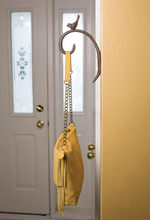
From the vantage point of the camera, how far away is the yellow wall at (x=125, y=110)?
59 cm

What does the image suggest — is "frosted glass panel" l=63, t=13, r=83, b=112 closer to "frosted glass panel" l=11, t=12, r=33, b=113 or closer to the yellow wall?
"frosted glass panel" l=11, t=12, r=33, b=113

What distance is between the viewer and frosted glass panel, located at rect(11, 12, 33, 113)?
195 cm

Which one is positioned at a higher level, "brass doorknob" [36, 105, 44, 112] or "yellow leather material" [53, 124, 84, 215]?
"brass doorknob" [36, 105, 44, 112]

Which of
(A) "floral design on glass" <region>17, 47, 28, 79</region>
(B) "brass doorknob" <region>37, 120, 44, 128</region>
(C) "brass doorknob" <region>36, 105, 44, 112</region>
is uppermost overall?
(A) "floral design on glass" <region>17, 47, 28, 79</region>

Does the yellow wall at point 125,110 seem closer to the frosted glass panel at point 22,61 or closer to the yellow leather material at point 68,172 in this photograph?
the yellow leather material at point 68,172

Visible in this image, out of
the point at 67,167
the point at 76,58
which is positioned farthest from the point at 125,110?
the point at 76,58

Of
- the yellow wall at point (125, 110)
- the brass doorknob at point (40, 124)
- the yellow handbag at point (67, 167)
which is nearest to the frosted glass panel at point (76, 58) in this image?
the brass doorknob at point (40, 124)

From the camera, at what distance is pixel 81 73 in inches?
76.9

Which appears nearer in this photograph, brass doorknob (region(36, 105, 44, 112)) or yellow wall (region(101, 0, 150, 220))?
yellow wall (region(101, 0, 150, 220))

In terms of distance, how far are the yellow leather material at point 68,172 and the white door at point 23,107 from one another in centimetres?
126

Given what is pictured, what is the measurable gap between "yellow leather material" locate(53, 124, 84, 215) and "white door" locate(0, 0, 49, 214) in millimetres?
1264

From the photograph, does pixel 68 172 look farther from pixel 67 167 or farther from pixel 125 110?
pixel 125 110

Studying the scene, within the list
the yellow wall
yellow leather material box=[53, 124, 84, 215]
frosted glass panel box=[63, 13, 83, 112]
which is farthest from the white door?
the yellow wall

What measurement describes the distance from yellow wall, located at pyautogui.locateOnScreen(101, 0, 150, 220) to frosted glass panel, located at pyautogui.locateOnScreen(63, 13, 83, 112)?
1.35m
